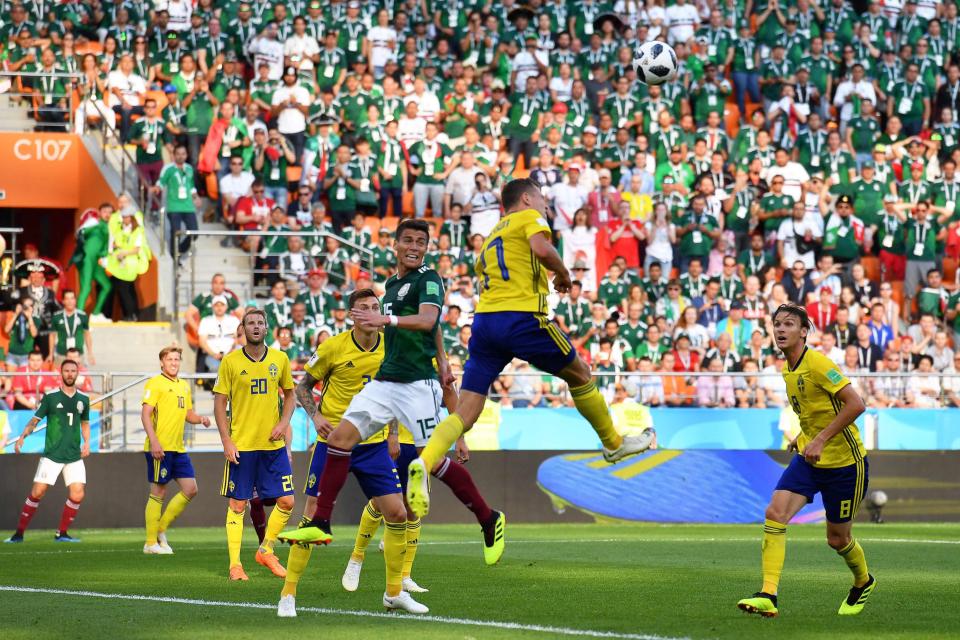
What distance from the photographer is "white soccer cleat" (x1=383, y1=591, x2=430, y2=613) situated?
9602 mm

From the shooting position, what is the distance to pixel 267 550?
41.8 feet

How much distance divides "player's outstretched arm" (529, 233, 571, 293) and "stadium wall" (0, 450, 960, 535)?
10.9m

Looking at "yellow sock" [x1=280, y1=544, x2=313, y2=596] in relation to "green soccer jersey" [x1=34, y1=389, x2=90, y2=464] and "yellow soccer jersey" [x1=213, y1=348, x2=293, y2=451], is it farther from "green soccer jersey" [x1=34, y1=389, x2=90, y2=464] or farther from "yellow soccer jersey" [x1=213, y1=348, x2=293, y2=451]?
"green soccer jersey" [x1=34, y1=389, x2=90, y2=464]

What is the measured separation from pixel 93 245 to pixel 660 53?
10192 millimetres

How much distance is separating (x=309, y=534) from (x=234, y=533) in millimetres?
3746

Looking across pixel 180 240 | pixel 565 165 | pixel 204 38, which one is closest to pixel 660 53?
pixel 565 165

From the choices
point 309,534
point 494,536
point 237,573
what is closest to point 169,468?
point 237,573

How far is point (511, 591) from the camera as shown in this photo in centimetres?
1116

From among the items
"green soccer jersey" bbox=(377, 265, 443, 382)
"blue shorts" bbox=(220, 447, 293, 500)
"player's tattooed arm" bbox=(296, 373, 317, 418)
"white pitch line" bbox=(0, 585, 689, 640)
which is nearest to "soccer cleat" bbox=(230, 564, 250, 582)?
"blue shorts" bbox=(220, 447, 293, 500)

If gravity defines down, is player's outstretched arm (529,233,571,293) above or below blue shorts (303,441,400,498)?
above

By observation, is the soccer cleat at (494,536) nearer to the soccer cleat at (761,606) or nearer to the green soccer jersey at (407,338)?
the green soccer jersey at (407,338)

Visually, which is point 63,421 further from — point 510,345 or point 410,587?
point 510,345

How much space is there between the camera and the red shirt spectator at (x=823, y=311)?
23.2 meters

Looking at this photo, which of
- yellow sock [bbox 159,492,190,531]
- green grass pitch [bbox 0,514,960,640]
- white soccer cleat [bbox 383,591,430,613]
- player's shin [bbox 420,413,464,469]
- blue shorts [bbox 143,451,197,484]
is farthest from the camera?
blue shorts [bbox 143,451,197,484]
